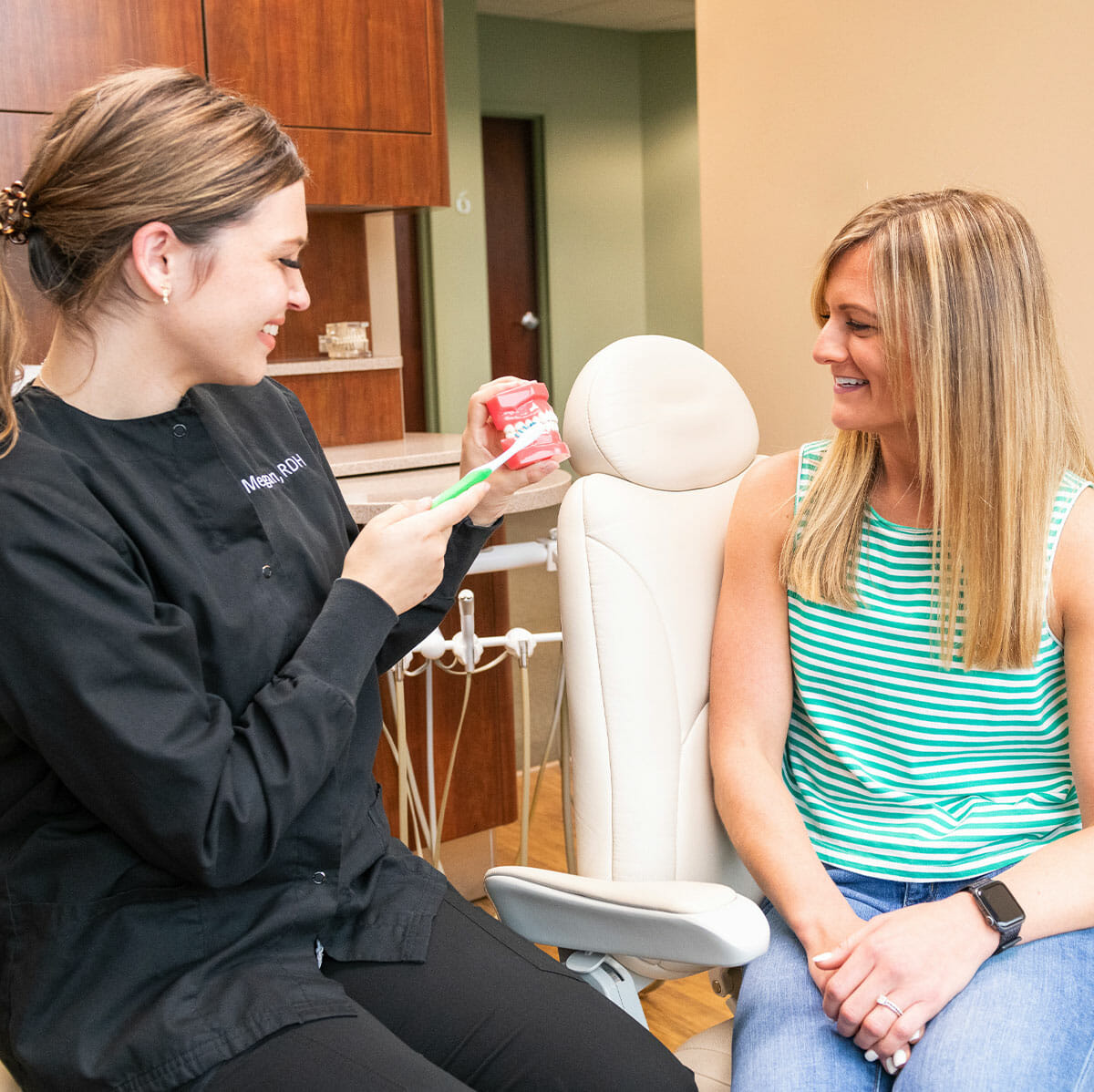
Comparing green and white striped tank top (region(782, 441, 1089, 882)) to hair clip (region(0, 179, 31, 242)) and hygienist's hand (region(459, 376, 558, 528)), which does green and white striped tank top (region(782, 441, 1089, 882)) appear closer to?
hygienist's hand (region(459, 376, 558, 528))

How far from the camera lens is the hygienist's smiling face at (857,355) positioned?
1.25 m

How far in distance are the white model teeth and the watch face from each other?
0.61 meters

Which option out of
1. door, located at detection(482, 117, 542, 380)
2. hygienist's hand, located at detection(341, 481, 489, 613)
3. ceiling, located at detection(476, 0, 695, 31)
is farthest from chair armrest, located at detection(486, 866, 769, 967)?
ceiling, located at detection(476, 0, 695, 31)

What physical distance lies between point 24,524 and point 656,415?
747 millimetres

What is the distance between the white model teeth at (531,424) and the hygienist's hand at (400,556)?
0.58 ft

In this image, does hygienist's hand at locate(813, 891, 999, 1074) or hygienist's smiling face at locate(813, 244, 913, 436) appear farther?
hygienist's smiling face at locate(813, 244, 913, 436)

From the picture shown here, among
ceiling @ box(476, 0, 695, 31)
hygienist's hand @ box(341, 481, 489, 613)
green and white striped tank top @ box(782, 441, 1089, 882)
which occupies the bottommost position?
green and white striped tank top @ box(782, 441, 1089, 882)

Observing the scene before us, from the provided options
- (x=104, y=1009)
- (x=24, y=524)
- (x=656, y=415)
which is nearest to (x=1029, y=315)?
(x=656, y=415)

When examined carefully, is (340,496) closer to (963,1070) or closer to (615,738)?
(615,738)

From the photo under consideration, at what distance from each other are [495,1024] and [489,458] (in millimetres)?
577

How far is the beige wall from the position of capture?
250 cm

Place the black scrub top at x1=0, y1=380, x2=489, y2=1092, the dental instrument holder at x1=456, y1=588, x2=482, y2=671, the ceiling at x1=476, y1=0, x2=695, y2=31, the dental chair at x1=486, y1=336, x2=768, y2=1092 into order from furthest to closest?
the ceiling at x1=476, y1=0, x2=695, y2=31 → the dental instrument holder at x1=456, y1=588, x2=482, y2=671 → the dental chair at x1=486, y1=336, x2=768, y2=1092 → the black scrub top at x1=0, y1=380, x2=489, y2=1092

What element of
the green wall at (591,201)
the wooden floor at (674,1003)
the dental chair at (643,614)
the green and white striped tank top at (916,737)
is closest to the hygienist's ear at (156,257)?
the dental chair at (643,614)

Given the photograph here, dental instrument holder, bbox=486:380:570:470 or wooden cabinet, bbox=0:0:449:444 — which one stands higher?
wooden cabinet, bbox=0:0:449:444
